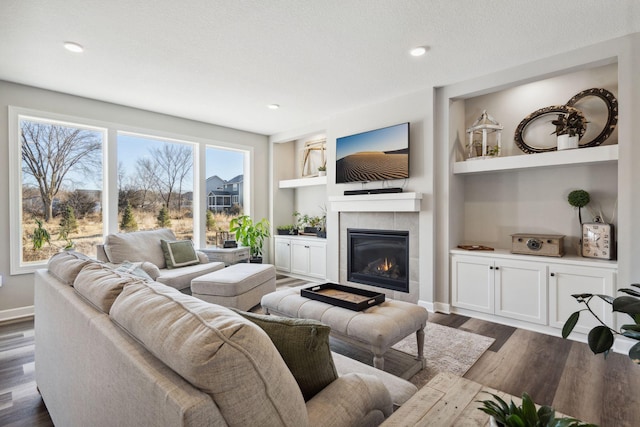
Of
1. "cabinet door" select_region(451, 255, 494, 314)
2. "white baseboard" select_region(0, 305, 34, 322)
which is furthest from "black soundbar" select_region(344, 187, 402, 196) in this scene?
"white baseboard" select_region(0, 305, 34, 322)

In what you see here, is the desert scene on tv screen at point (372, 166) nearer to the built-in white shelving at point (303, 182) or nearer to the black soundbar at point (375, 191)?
the black soundbar at point (375, 191)

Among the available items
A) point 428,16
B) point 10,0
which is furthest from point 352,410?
point 10,0

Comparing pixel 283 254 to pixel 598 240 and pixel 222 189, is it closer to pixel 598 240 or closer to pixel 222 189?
pixel 222 189

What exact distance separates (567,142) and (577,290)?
133 centimetres

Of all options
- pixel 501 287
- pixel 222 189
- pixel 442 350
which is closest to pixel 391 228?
pixel 501 287

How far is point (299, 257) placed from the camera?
535cm

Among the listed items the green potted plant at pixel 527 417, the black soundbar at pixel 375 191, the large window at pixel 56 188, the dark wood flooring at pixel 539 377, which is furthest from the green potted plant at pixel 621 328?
the large window at pixel 56 188

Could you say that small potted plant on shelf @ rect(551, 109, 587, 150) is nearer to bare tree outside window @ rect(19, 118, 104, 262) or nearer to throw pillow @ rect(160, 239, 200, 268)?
throw pillow @ rect(160, 239, 200, 268)

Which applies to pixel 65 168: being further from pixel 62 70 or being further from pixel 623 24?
pixel 623 24

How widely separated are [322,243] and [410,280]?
1.60m

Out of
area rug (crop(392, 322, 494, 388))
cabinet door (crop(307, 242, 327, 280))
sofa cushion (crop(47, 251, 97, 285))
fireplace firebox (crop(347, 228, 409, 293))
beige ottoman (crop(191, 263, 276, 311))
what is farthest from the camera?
cabinet door (crop(307, 242, 327, 280))

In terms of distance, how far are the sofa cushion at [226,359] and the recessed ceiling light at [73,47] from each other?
284 centimetres

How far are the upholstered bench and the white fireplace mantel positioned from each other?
1.53m

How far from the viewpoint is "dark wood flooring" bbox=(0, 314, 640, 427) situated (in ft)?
6.16
